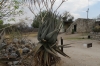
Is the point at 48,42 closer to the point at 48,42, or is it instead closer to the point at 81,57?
the point at 48,42

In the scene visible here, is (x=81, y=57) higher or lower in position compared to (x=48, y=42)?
lower

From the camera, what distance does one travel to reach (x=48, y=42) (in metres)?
3.72

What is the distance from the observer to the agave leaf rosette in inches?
141

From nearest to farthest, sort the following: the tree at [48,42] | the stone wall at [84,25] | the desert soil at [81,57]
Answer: the tree at [48,42]
the desert soil at [81,57]
the stone wall at [84,25]

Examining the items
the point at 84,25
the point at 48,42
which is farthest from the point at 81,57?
the point at 84,25

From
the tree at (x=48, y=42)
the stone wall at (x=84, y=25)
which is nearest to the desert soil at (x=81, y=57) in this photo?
the tree at (x=48, y=42)

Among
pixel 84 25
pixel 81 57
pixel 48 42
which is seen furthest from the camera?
pixel 84 25

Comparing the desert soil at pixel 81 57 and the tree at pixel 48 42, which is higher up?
the tree at pixel 48 42

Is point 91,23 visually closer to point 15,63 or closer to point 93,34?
point 93,34

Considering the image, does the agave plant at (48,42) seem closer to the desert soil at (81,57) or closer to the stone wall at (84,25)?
the desert soil at (81,57)

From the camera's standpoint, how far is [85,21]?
2423cm

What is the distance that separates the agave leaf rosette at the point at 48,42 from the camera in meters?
3.57

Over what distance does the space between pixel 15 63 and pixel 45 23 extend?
1750 mm

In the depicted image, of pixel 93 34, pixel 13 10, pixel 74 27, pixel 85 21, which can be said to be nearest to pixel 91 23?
pixel 85 21
